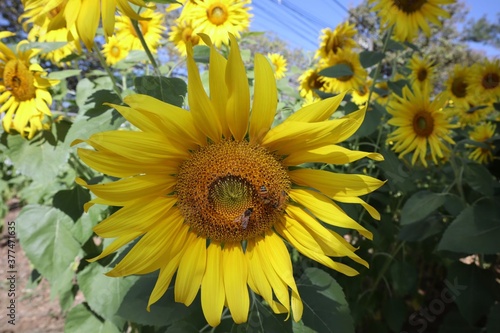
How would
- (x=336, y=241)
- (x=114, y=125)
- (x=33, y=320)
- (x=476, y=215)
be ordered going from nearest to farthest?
(x=336, y=241), (x=114, y=125), (x=476, y=215), (x=33, y=320)

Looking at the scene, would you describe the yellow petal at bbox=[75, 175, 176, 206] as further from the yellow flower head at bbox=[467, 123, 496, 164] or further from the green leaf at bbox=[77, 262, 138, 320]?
the yellow flower head at bbox=[467, 123, 496, 164]

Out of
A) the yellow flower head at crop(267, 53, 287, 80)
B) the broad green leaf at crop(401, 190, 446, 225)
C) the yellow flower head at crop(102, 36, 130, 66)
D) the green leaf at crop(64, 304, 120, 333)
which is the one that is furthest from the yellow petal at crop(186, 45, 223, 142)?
the yellow flower head at crop(267, 53, 287, 80)

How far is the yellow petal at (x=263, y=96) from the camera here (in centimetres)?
94

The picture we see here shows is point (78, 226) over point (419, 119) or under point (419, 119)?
under

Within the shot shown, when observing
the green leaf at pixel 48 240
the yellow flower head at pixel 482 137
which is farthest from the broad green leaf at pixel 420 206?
the green leaf at pixel 48 240

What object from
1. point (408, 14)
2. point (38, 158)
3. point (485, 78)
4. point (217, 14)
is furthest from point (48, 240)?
point (485, 78)

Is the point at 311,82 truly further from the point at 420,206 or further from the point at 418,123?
the point at 420,206

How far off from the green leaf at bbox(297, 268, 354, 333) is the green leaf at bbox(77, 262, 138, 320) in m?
0.72

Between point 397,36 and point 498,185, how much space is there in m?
1.06

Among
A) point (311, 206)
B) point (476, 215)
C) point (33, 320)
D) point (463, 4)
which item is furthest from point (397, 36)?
point (463, 4)

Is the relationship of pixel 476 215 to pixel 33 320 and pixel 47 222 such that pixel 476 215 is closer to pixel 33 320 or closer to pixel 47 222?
pixel 47 222

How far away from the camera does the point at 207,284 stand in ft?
3.71

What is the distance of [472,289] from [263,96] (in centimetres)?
177

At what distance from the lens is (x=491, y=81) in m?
3.28
